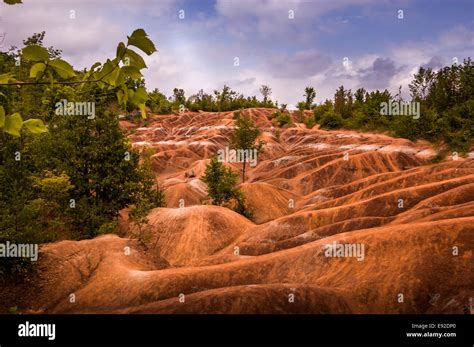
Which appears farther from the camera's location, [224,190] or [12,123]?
[224,190]

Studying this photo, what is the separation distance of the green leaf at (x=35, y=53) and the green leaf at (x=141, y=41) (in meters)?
0.42

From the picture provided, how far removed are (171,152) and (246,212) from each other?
2780 centimetres

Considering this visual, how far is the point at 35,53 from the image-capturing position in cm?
175

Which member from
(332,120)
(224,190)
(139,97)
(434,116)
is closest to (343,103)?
(332,120)

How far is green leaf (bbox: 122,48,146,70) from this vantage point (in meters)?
1.83

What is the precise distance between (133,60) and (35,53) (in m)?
0.47

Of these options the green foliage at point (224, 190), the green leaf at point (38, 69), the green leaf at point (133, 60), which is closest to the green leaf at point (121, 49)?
the green leaf at point (133, 60)

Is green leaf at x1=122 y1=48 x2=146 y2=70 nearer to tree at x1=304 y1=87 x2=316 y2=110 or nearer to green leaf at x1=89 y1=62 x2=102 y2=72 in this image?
green leaf at x1=89 y1=62 x2=102 y2=72

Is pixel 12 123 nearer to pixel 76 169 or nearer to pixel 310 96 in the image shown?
pixel 76 169

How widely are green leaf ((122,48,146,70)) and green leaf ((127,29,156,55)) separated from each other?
0.05 meters

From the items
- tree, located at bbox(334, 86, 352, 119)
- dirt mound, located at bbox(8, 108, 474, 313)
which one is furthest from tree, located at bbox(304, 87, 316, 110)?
dirt mound, located at bbox(8, 108, 474, 313)

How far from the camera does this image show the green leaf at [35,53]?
5.68 feet
